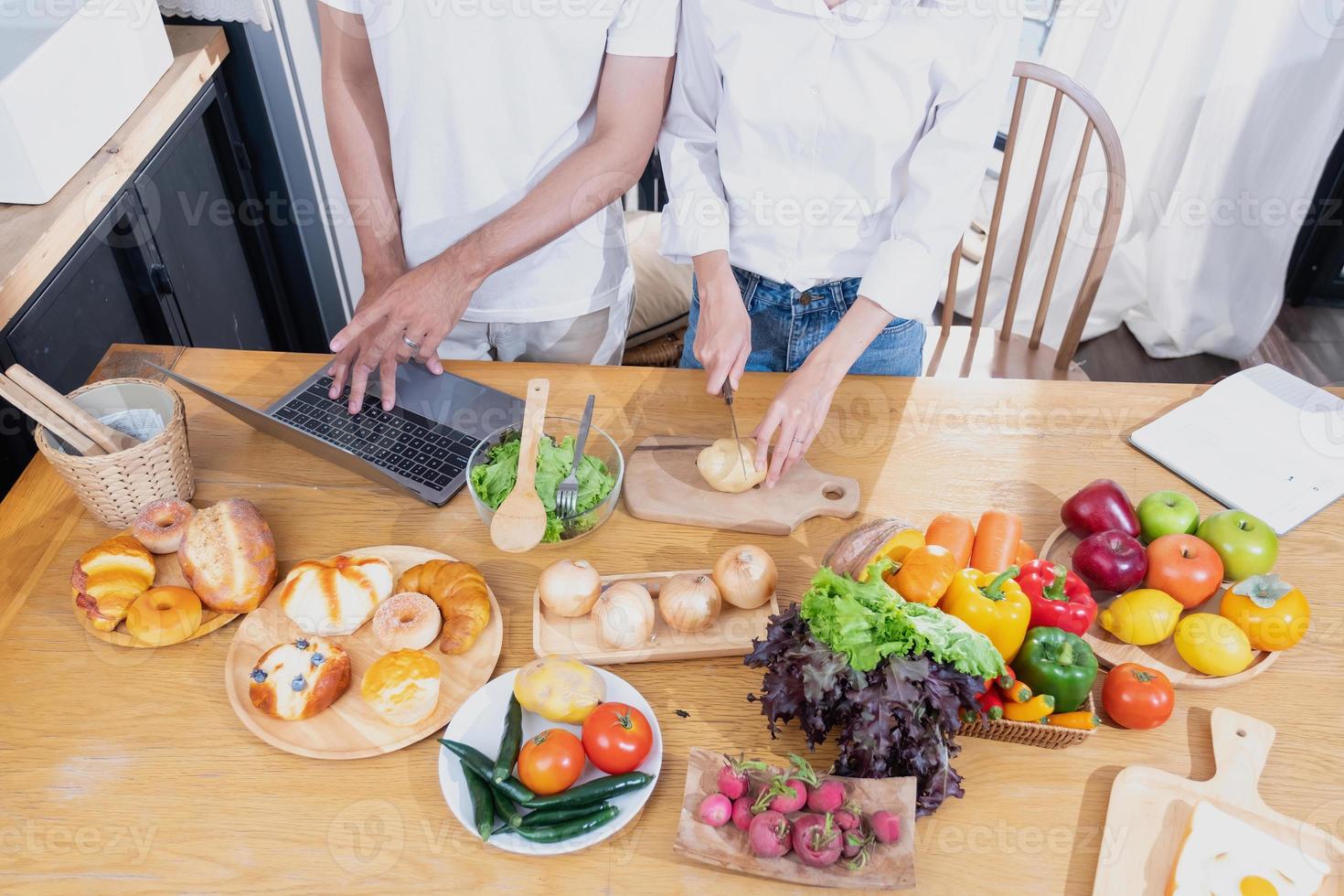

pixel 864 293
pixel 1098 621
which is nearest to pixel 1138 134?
pixel 864 293

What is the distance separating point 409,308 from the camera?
1433mm

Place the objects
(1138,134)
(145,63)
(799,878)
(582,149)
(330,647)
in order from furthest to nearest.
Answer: (1138,134), (145,63), (582,149), (330,647), (799,878)

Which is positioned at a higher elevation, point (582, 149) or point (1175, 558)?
point (582, 149)

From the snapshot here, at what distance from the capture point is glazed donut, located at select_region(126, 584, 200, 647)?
1.13 m

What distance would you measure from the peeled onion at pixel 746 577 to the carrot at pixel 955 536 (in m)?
0.21

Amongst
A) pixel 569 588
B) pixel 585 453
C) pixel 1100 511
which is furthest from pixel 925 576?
pixel 585 453

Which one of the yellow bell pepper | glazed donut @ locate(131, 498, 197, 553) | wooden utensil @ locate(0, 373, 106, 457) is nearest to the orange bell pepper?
the yellow bell pepper

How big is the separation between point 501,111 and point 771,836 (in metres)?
1.12

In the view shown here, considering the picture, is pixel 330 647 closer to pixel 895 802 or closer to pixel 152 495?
pixel 152 495

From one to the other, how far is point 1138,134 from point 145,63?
264 centimetres

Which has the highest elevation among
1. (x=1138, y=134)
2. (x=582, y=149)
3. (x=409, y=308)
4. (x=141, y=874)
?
(x=582, y=149)

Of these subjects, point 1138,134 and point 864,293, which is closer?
point 864,293

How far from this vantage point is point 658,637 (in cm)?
115

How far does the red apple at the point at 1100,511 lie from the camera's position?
1226 millimetres
